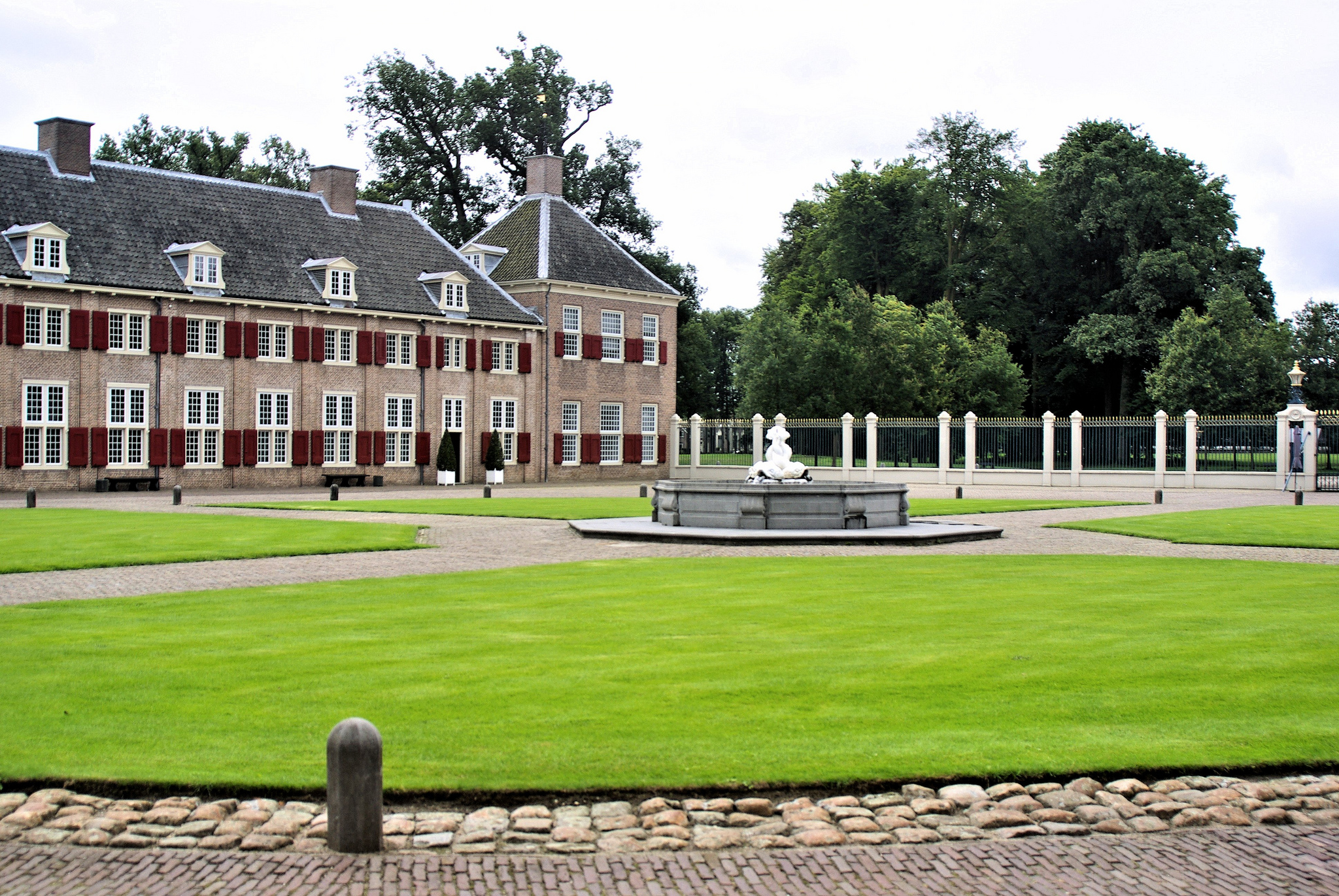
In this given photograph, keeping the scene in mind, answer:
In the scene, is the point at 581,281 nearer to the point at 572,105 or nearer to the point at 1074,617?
the point at 572,105

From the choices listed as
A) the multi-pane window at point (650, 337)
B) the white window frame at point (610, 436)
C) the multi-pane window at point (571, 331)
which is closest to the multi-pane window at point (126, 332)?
the multi-pane window at point (571, 331)

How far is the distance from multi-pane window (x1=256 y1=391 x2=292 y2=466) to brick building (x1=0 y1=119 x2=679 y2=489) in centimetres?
5

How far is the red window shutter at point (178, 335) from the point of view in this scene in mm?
36125

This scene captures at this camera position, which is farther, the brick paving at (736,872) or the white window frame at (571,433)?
the white window frame at (571,433)

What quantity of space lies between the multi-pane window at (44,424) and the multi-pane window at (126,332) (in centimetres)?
200

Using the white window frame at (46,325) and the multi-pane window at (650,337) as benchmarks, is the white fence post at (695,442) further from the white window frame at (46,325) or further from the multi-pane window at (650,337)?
the white window frame at (46,325)

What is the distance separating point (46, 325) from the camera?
3388 cm

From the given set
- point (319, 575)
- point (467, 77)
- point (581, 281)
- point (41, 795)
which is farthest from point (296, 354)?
point (41, 795)

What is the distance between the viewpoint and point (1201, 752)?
631 cm

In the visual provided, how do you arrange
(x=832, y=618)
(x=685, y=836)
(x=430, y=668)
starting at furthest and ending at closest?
(x=832, y=618)
(x=430, y=668)
(x=685, y=836)

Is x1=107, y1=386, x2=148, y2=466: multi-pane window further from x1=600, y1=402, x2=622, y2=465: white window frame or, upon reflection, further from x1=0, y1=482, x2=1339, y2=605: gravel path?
x1=600, y1=402, x2=622, y2=465: white window frame

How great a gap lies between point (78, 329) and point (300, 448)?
7630mm

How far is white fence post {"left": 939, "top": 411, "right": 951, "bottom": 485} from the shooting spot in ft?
141

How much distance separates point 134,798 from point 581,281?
Result: 42.7 metres
